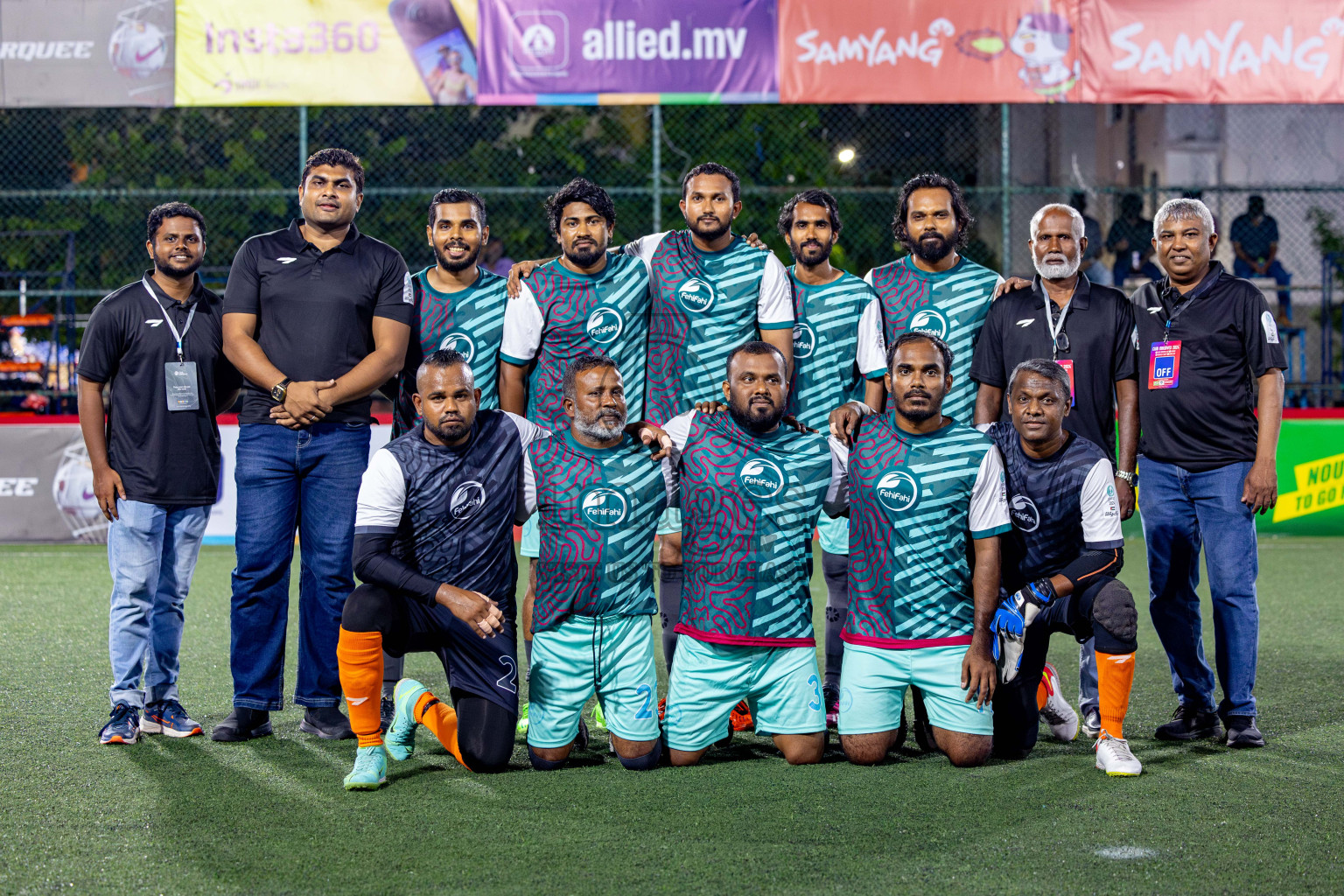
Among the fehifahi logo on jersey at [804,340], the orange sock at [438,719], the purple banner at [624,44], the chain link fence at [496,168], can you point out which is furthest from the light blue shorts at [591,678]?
the chain link fence at [496,168]

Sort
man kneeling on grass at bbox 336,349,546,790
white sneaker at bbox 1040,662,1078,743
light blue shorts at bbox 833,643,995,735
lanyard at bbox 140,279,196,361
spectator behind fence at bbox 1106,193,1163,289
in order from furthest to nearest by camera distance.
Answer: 1. spectator behind fence at bbox 1106,193,1163,289
2. lanyard at bbox 140,279,196,361
3. white sneaker at bbox 1040,662,1078,743
4. light blue shorts at bbox 833,643,995,735
5. man kneeling on grass at bbox 336,349,546,790

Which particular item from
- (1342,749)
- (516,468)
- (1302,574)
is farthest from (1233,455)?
(1302,574)

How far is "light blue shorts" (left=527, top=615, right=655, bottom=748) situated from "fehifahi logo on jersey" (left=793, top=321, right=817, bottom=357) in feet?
4.47

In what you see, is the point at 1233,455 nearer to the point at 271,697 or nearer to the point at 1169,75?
the point at 271,697

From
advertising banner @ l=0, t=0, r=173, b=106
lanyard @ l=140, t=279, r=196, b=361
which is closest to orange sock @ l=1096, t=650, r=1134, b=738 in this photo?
lanyard @ l=140, t=279, r=196, b=361

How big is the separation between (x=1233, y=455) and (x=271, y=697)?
3.77m

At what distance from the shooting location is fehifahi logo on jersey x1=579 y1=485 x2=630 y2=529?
4852mm

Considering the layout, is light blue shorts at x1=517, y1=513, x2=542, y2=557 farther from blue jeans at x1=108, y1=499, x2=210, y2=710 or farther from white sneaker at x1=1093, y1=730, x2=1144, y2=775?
white sneaker at x1=1093, y1=730, x2=1144, y2=775

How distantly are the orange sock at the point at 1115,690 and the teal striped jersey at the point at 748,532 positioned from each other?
102 centimetres

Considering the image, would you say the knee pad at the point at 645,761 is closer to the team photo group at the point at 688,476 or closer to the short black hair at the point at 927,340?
the team photo group at the point at 688,476

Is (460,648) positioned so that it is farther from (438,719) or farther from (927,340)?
(927,340)

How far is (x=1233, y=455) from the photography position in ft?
17.2

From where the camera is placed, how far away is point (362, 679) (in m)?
4.54

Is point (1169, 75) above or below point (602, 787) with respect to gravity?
above
